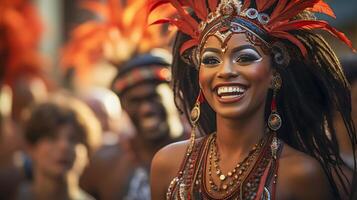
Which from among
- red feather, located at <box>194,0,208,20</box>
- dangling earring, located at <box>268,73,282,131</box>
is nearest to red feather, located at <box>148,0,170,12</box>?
red feather, located at <box>194,0,208,20</box>

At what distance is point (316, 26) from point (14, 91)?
6.41 meters

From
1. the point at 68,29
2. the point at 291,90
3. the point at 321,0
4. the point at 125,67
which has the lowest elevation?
the point at 68,29

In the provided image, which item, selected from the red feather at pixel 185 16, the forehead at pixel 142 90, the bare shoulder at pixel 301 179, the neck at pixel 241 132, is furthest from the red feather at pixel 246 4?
the forehead at pixel 142 90

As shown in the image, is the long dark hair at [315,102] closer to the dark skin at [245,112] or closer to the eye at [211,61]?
the dark skin at [245,112]

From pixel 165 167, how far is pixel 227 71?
734 mm

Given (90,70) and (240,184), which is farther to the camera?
(90,70)

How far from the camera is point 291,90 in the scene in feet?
19.4

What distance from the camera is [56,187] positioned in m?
8.61

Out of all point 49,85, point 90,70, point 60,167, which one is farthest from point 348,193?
point 49,85

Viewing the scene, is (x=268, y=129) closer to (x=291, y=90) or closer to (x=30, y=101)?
(x=291, y=90)

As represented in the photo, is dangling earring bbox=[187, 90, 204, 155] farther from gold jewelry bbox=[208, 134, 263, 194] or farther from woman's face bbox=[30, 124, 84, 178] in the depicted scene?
woman's face bbox=[30, 124, 84, 178]

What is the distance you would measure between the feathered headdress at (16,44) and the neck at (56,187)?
3.48m

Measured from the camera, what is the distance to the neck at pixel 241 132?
582 cm

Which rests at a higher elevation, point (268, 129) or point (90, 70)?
point (268, 129)
